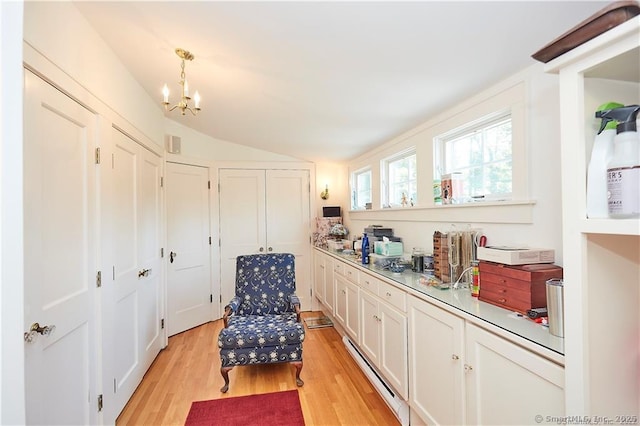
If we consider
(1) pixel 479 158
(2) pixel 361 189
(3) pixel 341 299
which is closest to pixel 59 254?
(3) pixel 341 299

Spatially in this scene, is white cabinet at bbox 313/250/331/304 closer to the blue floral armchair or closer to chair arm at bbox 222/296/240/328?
the blue floral armchair

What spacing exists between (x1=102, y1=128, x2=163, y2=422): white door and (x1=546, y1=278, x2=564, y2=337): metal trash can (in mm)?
2404

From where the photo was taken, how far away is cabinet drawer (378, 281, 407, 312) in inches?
77.5

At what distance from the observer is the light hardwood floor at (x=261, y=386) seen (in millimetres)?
2094

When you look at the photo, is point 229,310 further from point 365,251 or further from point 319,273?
point 319,273

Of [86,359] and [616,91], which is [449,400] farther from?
[86,359]

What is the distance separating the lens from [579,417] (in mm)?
890

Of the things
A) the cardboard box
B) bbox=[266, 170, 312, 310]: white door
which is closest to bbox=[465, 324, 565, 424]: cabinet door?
the cardboard box

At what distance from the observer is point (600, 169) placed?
0.86m

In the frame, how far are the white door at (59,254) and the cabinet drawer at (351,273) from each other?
6.57 ft

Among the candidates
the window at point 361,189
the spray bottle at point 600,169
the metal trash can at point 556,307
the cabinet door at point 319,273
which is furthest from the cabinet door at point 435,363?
the window at point 361,189

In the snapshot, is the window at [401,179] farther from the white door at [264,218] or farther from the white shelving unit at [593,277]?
the white shelving unit at [593,277]

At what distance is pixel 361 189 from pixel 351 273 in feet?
5.17

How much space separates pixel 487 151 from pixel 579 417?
1.61 m
